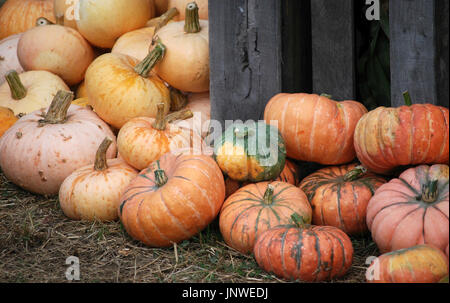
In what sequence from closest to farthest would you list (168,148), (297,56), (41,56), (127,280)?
(127,280) → (168,148) → (297,56) → (41,56)

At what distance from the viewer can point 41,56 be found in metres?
4.53

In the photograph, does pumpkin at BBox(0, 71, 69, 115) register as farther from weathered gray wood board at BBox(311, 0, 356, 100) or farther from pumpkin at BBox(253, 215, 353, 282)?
pumpkin at BBox(253, 215, 353, 282)

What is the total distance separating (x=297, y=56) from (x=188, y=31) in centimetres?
80

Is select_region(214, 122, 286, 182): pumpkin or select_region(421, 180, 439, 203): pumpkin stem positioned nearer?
select_region(421, 180, 439, 203): pumpkin stem

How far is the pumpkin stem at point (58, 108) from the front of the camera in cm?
380

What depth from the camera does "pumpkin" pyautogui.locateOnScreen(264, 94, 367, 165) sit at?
322 cm

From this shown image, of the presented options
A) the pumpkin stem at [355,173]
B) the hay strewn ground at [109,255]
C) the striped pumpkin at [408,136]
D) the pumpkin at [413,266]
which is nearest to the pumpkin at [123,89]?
the hay strewn ground at [109,255]

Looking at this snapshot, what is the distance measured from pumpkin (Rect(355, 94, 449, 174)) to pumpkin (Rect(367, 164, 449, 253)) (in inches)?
2.9

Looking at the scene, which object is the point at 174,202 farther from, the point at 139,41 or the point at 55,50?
the point at 55,50

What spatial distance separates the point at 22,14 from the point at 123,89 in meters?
2.26

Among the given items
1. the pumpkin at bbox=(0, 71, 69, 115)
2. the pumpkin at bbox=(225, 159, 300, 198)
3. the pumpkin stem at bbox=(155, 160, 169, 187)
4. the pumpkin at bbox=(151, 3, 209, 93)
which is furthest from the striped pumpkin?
the pumpkin at bbox=(0, 71, 69, 115)

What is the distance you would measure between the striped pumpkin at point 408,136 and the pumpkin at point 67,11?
8.87ft

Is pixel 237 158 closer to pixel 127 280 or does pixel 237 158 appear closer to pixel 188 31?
pixel 127 280

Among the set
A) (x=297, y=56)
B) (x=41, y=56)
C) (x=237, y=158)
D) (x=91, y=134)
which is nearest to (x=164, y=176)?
(x=237, y=158)
